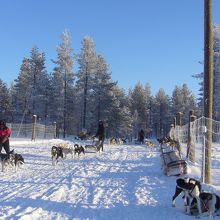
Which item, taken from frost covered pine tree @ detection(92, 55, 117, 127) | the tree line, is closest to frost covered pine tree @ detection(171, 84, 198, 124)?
the tree line

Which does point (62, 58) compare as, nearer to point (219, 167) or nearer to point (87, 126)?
point (87, 126)

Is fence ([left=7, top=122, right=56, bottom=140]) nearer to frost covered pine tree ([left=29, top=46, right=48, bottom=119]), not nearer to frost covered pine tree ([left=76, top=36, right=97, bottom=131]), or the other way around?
frost covered pine tree ([left=76, top=36, right=97, bottom=131])

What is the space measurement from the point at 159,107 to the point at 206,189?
8944 centimetres

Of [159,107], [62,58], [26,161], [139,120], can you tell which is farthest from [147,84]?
[26,161]

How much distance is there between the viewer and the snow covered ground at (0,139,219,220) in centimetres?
888

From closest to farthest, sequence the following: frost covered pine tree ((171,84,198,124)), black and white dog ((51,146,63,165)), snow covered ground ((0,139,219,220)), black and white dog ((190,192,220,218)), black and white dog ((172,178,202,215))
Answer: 1. black and white dog ((190,192,220,218))
2. snow covered ground ((0,139,219,220))
3. black and white dog ((172,178,202,215))
4. black and white dog ((51,146,63,165))
5. frost covered pine tree ((171,84,198,124))

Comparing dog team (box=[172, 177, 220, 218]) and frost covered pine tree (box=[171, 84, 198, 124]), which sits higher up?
frost covered pine tree (box=[171, 84, 198, 124])

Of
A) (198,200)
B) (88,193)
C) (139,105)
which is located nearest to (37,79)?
(139,105)

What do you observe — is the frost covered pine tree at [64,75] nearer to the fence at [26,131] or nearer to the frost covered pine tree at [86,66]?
the frost covered pine tree at [86,66]

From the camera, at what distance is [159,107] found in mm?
100188

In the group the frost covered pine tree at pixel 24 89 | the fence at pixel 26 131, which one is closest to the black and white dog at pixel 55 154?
the fence at pixel 26 131

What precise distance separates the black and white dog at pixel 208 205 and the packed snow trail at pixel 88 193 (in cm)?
31

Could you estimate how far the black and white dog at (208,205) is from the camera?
875 centimetres

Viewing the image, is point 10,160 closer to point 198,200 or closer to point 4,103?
point 198,200
